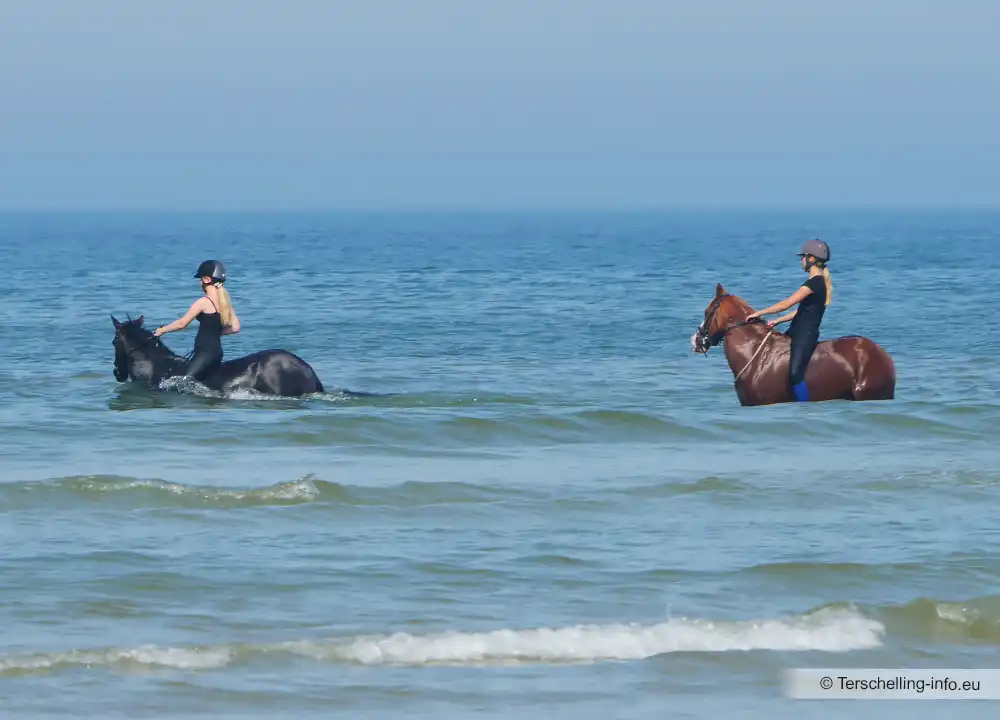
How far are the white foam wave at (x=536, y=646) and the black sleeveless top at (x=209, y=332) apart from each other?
28.0 ft

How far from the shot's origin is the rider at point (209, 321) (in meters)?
16.7

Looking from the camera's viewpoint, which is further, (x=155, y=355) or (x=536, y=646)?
(x=155, y=355)

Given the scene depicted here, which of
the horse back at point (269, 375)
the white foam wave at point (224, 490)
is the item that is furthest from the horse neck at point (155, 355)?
the white foam wave at point (224, 490)

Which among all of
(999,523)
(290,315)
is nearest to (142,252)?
(290,315)

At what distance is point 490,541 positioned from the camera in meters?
11.3

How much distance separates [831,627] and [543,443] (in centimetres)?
691

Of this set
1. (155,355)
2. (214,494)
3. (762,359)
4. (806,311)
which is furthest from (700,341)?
(155,355)

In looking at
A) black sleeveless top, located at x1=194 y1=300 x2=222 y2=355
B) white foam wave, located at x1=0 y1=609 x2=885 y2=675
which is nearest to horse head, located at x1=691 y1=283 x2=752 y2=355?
black sleeveless top, located at x1=194 y1=300 x2=222 y2=355

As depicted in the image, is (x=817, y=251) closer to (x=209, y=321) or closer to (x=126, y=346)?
(x=209, y=321)

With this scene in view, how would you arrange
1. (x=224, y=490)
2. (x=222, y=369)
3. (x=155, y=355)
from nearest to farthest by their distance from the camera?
(x=224, y=490) → (x=222, y=369) → (x=155, y=355)

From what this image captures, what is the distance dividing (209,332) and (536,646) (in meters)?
9.08

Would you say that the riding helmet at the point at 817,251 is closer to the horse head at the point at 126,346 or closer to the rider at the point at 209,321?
the rider at the point at 209,321

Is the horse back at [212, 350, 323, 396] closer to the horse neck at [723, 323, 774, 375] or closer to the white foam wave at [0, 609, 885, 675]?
the horse neck at [723, 323, 774, 375]

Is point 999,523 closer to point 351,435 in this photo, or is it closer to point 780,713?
point 780,713
